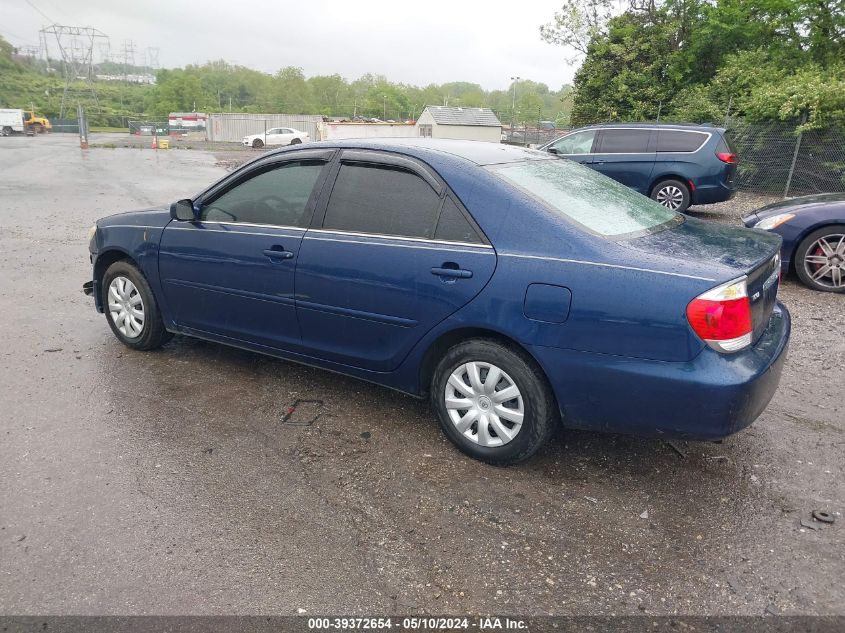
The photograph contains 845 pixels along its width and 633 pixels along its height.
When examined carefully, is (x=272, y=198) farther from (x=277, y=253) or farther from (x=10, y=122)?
(x=10, y=122)

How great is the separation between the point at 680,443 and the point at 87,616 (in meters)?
3.13

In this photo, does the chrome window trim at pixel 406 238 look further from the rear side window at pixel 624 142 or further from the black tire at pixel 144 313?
the rear side window at pixel 624 142

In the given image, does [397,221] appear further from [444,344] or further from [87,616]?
[87,616]

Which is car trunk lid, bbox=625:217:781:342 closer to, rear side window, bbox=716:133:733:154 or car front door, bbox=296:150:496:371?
car front door, bbox=296:150:496:371

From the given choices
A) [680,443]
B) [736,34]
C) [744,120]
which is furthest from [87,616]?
[736,34]

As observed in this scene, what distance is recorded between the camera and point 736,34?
22.3 m

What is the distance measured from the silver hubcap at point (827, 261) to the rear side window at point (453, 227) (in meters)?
5.44

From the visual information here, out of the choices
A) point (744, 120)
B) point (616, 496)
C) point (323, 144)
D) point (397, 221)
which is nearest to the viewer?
point (616, 496)

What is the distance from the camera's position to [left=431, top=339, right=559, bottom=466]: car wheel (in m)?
3.36

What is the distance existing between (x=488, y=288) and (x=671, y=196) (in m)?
9.90

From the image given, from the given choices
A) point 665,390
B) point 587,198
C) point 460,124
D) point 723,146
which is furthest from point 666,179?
point 460,124

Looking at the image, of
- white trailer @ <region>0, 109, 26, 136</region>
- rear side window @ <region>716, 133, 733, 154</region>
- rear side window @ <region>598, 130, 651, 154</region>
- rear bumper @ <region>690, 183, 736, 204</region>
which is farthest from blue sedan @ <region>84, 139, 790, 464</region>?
white trailer @ <region>0, 109, 26, 136</region>

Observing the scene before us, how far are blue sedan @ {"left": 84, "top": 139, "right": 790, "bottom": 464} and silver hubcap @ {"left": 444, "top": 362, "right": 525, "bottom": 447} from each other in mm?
10

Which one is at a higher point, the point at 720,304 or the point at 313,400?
the point at 720,304
